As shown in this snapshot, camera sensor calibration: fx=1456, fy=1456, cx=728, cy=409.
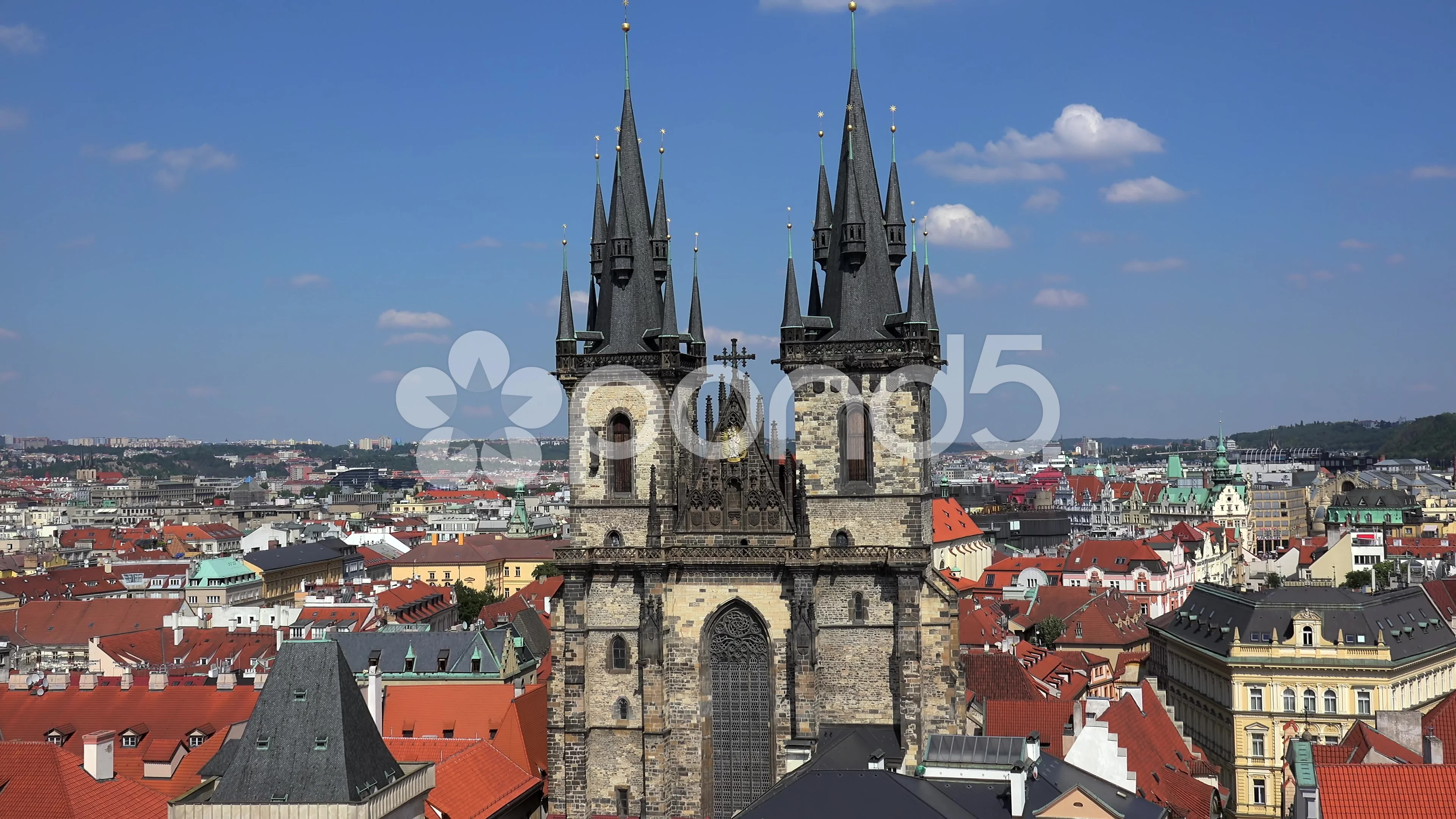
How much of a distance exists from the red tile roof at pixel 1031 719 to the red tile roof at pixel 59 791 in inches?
1115

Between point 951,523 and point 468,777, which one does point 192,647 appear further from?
point 951,523

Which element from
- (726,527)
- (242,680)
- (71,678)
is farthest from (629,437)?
(71,678)

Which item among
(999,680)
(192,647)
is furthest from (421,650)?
(999,680)

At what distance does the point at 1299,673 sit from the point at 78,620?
270ft

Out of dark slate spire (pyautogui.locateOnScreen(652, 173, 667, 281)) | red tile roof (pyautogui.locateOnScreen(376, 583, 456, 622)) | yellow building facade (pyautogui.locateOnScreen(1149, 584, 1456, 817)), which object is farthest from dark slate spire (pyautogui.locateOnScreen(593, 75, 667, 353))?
red tile roof (pyautogui.locateOnScreen(376, 583, 456, 622))

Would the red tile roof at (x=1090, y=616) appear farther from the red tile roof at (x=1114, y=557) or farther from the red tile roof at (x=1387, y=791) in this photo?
the red tile roof at (x=1387, y=791)

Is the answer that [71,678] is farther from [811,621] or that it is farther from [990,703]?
[990,703]

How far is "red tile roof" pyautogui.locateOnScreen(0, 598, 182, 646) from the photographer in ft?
337

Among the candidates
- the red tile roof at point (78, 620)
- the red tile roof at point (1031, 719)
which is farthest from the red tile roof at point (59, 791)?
the red tile roof at point (78, 620)

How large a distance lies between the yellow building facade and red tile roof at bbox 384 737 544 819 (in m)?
30.5

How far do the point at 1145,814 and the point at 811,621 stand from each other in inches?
591

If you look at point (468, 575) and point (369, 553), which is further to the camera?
point (369, 553)

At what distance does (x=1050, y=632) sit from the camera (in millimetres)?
96750

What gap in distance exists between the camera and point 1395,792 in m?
29.4
